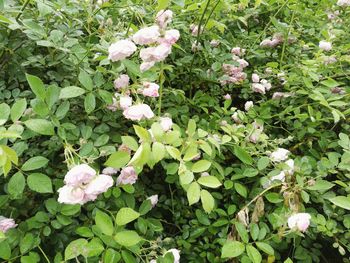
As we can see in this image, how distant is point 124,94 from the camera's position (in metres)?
1.12

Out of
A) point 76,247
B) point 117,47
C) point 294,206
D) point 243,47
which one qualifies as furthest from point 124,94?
point 243,47

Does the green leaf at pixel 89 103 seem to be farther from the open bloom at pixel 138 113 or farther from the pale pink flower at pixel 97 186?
the pale pink flower at pixel 97 186

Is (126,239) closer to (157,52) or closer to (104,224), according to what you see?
(104,224)

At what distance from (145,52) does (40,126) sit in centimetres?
35

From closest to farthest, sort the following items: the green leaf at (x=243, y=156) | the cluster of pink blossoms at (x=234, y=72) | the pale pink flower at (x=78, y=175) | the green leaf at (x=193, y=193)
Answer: the pale pink flower at (x=78, y=175)
the green leaf at (x=193, y=193)
the green leaf at (x=243, y=156)
the cluster of pink blossoms at (x=234, y=72)

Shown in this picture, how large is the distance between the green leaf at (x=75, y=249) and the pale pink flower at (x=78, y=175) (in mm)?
144

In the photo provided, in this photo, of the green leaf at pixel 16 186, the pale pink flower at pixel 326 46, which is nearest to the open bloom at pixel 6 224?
the green leaf at pixel 16 186

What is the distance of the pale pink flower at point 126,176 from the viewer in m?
1.07

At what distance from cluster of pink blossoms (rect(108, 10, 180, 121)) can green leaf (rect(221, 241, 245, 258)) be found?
0.42 meters

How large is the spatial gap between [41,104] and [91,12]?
0.50 metres

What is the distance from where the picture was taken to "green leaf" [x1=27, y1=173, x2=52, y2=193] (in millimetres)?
886

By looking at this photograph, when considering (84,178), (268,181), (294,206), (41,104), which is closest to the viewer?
(84,178)

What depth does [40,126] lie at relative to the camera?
2.98 ft

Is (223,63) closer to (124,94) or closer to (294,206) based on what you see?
(124,94)
